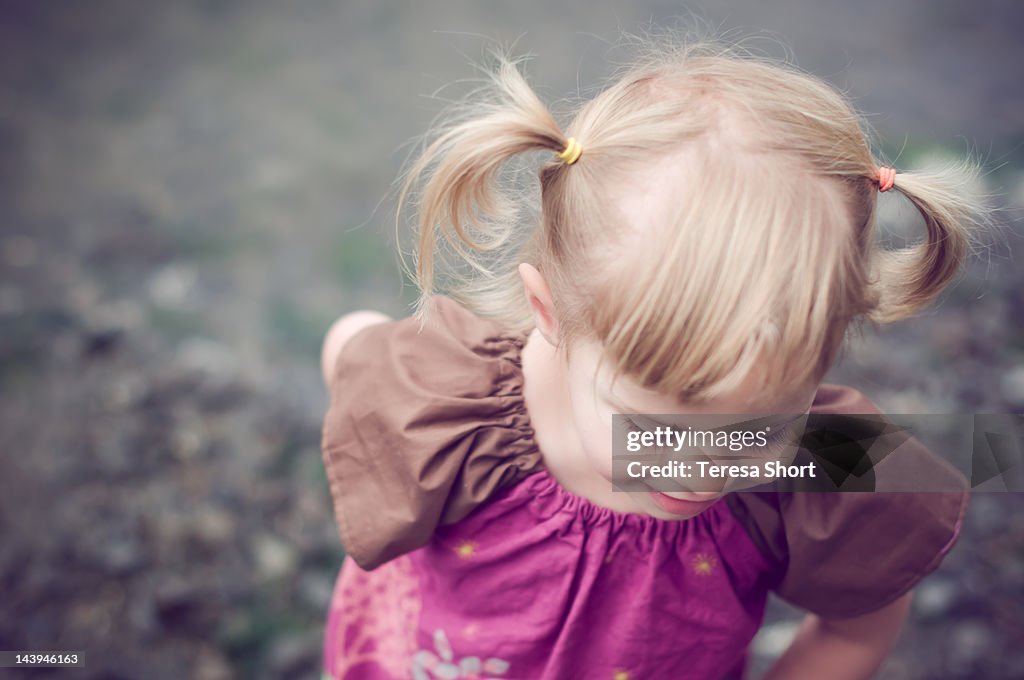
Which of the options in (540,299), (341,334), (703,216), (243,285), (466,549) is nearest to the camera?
(703,216)

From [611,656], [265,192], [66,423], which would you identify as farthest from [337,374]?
[265,192]

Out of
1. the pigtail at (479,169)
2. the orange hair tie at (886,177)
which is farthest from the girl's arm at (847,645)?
the pigtail at (479,169)

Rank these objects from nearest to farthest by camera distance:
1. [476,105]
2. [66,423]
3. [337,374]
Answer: [476,105], [337,374], [66,423]

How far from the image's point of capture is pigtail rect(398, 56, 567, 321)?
31.6 inches

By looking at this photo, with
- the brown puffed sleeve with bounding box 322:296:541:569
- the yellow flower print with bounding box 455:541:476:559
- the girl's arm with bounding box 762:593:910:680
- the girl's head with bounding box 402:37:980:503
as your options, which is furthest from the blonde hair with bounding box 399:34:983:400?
Answer: the girl's arm with bounding box 762:593:910:680

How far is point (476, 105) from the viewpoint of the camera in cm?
91

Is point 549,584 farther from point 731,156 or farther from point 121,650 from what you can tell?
point 121,650

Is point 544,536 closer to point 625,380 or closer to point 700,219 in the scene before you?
point 625,380

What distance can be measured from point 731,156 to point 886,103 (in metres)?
2.44

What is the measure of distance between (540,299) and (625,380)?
0.14m

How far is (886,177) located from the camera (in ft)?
2.60

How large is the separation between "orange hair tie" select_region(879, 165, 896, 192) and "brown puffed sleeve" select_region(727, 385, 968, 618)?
0.27 m

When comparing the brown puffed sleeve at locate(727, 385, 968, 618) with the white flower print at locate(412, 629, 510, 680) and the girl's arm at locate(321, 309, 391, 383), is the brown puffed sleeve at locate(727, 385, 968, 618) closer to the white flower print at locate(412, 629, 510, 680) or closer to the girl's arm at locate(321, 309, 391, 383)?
the white flower print at locate(412, 629, 510, 680)

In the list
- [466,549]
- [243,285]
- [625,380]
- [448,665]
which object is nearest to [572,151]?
[625,380]
